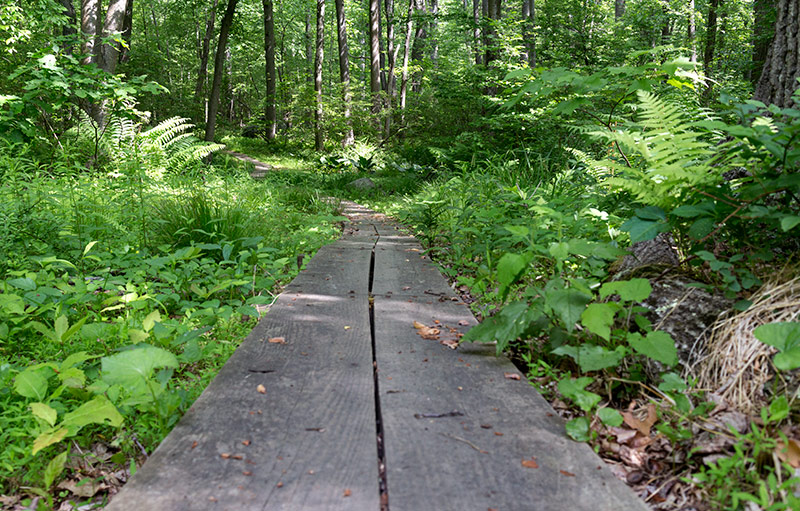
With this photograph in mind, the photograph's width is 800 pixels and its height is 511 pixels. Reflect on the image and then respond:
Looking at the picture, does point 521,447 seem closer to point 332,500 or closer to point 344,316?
point 332,500

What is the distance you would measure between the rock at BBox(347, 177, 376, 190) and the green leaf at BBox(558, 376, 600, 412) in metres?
8.87

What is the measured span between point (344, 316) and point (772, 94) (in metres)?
2.70

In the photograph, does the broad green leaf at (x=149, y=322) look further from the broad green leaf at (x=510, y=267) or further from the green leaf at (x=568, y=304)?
the green leaf at (x=568, y=304)

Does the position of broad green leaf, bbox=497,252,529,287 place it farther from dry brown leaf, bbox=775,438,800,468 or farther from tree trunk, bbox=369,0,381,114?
tree trunk, bbox=369,0,381,114

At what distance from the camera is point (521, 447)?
136cm

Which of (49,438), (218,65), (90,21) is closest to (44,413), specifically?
(49,438)

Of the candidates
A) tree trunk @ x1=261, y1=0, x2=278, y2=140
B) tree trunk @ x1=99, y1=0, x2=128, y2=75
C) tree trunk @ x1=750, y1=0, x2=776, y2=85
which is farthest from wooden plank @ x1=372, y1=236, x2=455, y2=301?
tree trunk @ x1=261, y1=0, x2=278, y2=140

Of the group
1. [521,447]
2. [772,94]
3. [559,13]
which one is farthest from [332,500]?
[559,13]

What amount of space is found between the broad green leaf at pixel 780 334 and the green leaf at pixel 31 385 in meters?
2.25

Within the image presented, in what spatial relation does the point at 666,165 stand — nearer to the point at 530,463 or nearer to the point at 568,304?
the point at 568,304

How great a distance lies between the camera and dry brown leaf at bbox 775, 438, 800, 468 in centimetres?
110

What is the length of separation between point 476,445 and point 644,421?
57 cm

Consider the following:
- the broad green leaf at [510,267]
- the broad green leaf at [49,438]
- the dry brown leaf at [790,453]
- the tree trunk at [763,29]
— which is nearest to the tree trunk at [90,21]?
the broad green leaf at [49,438]

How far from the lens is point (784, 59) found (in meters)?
2.54
